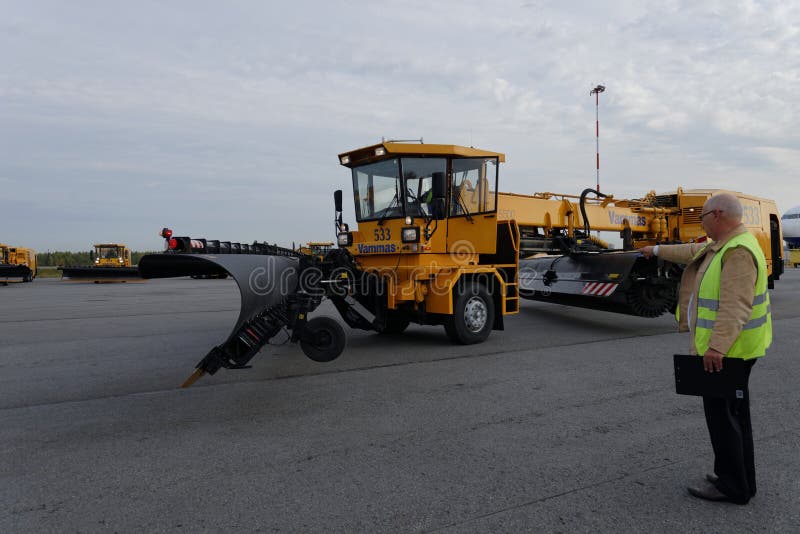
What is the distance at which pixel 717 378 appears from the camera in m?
2.87

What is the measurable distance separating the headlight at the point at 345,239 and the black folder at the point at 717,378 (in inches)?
227

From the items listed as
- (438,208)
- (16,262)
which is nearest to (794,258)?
(438,208)

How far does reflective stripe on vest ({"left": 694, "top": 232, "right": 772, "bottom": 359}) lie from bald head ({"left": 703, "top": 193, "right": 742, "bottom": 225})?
0.31ft

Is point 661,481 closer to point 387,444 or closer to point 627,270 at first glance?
point 387,444

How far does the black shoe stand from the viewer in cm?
300

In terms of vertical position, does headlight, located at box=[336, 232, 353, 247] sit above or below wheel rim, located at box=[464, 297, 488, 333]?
above

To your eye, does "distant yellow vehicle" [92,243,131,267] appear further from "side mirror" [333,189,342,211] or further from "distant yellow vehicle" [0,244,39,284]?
"side mirror" [333,189,342,211]

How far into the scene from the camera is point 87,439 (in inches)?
157

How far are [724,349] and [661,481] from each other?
95cm

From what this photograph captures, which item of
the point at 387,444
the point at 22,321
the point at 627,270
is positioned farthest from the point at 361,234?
the point at 22,321

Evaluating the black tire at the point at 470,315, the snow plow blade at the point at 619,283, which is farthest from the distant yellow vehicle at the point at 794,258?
the black tire at the point at 470,315

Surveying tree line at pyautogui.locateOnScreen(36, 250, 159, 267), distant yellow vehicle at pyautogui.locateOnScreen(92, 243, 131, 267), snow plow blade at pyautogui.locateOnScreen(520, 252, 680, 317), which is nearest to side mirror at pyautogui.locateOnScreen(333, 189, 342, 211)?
snow plow blade at pyautogui.locateOnScreen(520, 252, 680, 317)

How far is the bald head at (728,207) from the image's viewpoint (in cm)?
288

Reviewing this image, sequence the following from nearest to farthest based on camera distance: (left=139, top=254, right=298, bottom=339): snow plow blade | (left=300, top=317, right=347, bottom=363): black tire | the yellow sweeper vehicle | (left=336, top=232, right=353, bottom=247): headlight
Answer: (left=139, top=254, right=298, bottom=339): snow plow blade
the yellow sweeper vehicle
(left=300, top=317, right=347, bottom=363): black tire
(left=336, top=232, right=353, bottom=247): headlight
